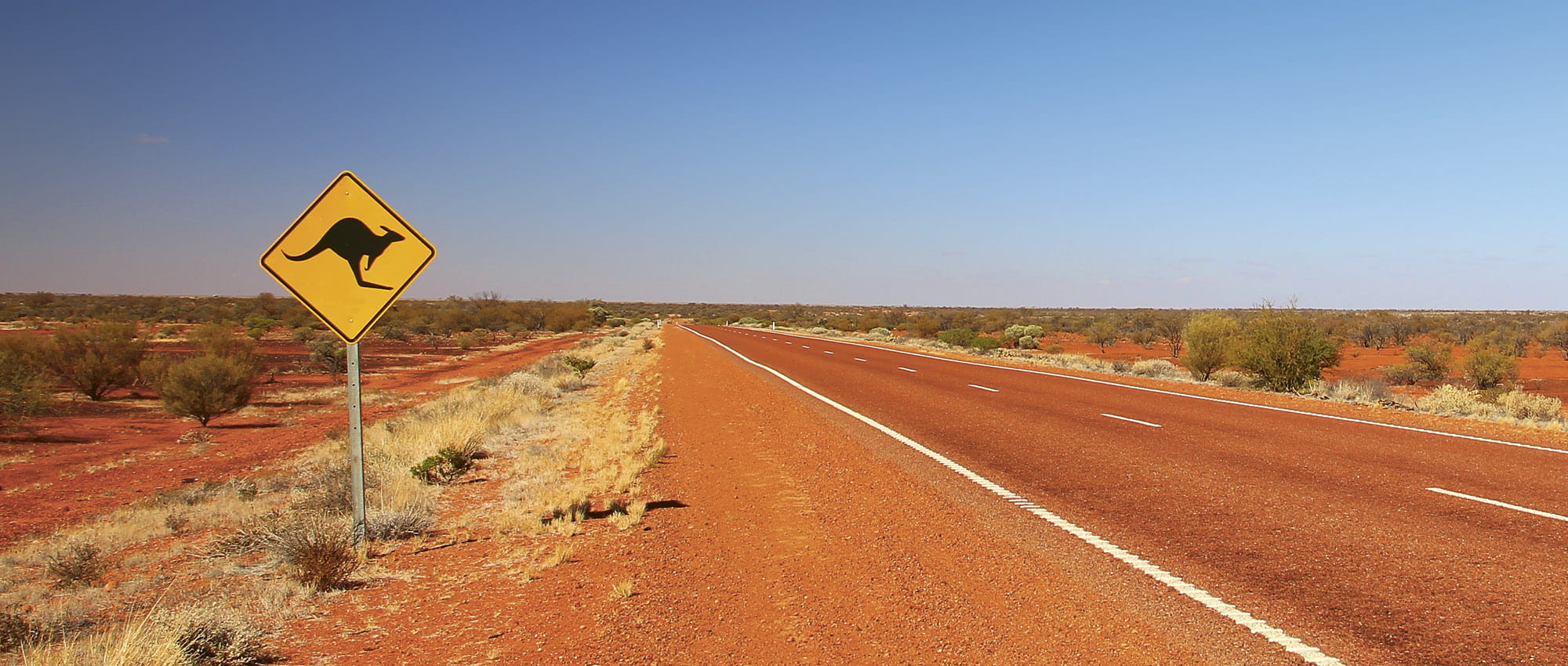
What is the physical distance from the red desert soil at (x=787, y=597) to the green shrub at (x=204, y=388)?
1734 cm

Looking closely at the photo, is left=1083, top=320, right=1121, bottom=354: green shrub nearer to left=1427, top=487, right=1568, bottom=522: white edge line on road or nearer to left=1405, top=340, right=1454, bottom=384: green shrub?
left=1405, top=340, right=1454, bottom=384: green shrub

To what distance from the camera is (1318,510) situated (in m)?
6.49

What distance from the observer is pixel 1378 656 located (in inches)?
146

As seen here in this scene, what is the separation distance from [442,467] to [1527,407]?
18463mm

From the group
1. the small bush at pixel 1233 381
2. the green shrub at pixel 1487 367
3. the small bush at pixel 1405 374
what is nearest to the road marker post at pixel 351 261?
the small bush at pixel 1233 381

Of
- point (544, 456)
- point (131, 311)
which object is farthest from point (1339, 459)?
point (131, 311)

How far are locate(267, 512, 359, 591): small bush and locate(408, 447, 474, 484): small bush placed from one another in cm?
239

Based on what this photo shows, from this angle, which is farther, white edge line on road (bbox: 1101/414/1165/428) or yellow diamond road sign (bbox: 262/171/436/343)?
white edge line on road (bbox: 1101/414/1165/428)

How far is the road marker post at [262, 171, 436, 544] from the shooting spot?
211 inches

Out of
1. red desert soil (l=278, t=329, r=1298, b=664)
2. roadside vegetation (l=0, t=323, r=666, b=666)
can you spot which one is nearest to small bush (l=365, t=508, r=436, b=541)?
roadside vegetation (l=0, t=323, r=666, b=666)

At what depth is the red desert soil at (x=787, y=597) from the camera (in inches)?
154

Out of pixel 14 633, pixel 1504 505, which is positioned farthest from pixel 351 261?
pixel 1504 505

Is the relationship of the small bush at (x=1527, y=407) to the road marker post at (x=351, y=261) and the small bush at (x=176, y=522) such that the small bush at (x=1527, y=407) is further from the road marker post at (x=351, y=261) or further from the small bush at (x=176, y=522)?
the small bush at (x=176, y=522)

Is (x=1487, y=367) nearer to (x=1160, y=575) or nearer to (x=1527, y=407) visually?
(x=1527, y=407)
